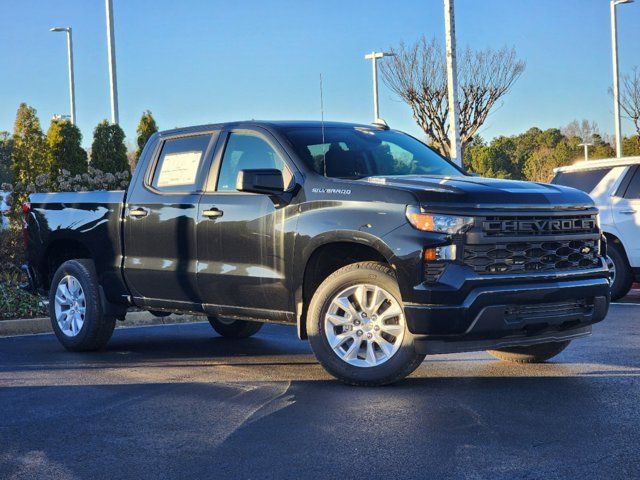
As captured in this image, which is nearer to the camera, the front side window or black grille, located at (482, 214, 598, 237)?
black grille, located at (482, 214, 598, 237)

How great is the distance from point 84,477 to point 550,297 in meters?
3.40

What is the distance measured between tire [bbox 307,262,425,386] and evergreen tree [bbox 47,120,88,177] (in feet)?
57.9

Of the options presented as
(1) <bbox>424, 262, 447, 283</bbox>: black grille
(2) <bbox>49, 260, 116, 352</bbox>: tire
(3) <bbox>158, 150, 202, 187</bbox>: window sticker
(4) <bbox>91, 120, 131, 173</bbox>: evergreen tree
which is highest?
(4) <bbox>91, 120, 131, 173</bbox>: evergreen tree

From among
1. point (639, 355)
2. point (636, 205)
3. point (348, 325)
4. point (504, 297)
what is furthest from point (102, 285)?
point (636, 205)

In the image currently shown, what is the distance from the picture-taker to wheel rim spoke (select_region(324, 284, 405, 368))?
21.8ft

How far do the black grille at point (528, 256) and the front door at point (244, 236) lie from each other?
1.45 m

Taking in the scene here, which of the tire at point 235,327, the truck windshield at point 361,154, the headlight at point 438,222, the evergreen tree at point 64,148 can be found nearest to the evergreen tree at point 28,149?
the evergreen tree at point 64,148

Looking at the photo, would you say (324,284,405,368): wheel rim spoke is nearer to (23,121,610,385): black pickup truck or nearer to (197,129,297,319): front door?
(23,121,610,385): black pickup truck

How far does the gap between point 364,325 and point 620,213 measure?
7136 millimetres

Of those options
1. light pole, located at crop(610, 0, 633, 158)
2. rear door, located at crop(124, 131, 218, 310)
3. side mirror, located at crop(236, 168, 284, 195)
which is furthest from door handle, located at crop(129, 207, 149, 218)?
light pole, located at crop(610, 0, 633, 158)

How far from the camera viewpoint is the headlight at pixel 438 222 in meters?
6.30

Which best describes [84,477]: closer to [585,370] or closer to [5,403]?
[5,403]

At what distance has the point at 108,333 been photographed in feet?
29.5

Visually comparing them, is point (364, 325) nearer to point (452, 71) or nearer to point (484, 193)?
point (484, 193)
